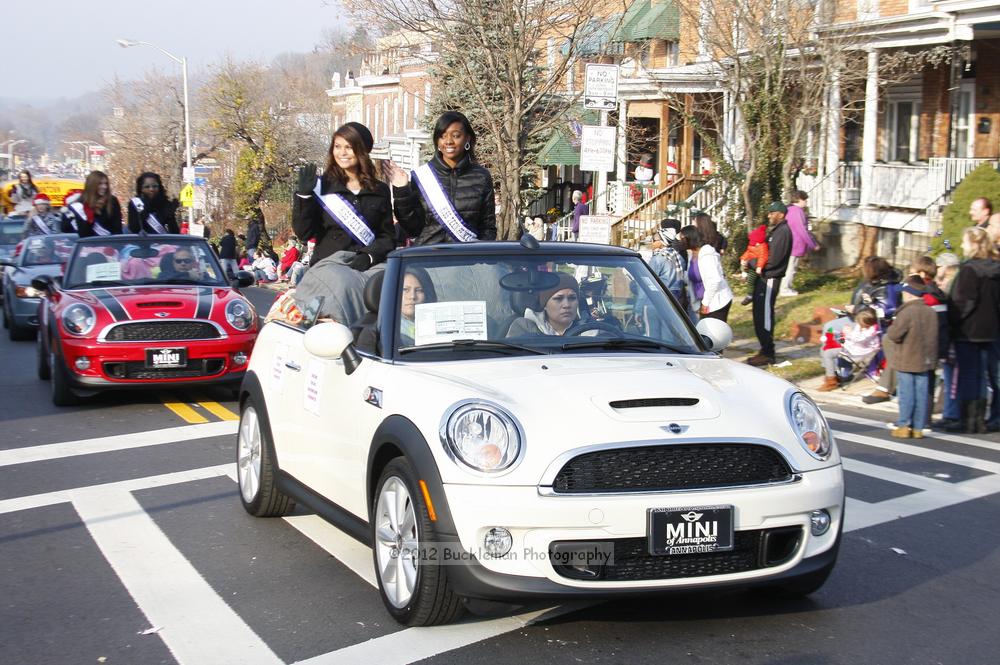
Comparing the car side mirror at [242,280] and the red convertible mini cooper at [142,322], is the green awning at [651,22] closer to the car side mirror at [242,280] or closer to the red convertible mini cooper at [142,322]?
the car side mirror at [242,280]

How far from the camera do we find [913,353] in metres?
10.5

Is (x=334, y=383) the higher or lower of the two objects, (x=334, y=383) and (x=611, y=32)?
the lower

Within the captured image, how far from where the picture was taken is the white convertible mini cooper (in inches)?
185

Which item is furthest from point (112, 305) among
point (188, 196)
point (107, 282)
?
point (188, 196)

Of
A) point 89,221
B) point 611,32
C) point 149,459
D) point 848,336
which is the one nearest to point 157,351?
point 149,459

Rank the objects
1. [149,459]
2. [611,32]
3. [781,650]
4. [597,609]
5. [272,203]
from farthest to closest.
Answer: [272,203] → [611,32] → [149,459] → [597,609] → [781,650]

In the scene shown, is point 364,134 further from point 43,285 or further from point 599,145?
point 599,145

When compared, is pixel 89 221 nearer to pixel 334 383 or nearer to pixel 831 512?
pixel 334 383

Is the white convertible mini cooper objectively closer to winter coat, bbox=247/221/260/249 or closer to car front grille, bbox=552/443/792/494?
car front grille, bbox=552/443/792/494

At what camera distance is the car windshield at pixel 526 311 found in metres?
5.76

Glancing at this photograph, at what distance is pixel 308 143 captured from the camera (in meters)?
57.3

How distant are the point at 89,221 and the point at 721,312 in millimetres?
8383

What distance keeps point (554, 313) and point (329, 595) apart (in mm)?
1775

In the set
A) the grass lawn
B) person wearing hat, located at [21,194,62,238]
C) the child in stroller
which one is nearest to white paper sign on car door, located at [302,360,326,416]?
the child in stroller
